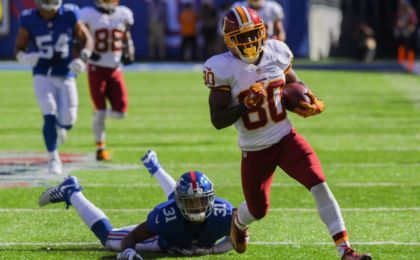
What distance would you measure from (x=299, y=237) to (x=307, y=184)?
1099mm

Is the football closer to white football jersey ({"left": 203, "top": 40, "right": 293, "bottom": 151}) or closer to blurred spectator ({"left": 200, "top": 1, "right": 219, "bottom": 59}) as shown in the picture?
white football jersey ({"left": 203, "top": 40, "right": 293, "bottom": 151})

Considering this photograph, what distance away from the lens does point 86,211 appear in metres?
6.30

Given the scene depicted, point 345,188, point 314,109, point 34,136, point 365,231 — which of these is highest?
point 314,109

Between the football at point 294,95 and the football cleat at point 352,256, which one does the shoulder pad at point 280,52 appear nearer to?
the football at point 294,95

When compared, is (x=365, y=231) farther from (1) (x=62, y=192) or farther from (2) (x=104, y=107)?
(2) (x=104, y=107)

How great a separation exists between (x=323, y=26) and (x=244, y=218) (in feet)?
78.7

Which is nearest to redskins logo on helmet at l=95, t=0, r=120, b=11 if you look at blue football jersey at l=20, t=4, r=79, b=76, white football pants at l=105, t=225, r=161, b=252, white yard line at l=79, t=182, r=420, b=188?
blue football jersey at l=20, t=4, r=79, b=76

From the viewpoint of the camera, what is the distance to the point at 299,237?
6520 mm

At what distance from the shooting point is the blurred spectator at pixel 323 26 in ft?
91.0

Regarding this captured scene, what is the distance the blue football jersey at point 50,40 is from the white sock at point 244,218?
381 cm

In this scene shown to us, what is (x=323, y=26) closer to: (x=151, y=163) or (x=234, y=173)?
(x=234, y=173)

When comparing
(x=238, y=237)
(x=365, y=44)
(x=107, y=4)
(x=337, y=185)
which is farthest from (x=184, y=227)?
(x=365, y=44)

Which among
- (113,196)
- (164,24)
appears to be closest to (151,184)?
(113,196)

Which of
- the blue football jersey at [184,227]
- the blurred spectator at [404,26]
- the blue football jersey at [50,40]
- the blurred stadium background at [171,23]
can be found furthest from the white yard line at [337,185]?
the blurred spectator at [404,26]
